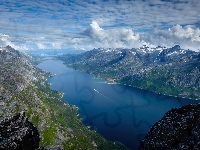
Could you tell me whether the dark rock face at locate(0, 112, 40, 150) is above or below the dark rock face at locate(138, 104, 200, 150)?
below

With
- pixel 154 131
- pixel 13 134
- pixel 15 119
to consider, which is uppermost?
pixel 154 131

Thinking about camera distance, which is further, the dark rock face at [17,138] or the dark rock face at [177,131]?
the dark rock face at [17,138]

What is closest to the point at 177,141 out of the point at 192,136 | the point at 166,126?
the point at 192,136

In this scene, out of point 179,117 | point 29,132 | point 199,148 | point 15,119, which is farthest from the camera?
point 15,119

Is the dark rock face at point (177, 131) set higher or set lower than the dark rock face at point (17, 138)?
higher

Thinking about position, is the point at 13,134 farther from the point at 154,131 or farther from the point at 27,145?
the point at 154,131

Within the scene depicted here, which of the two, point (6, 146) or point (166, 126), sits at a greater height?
point (166, 126)

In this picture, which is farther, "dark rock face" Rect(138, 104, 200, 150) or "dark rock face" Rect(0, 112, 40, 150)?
"dark rock face" Rect(0, 112, 40, 150)

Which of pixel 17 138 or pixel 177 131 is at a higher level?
pixel 177 131
